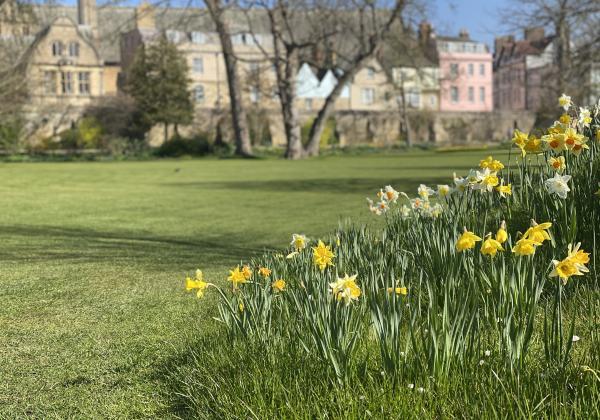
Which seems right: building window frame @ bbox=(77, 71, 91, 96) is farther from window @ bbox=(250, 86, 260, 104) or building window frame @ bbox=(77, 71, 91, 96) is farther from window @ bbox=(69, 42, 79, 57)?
window @ bbox=(250, 86, 260, 104)

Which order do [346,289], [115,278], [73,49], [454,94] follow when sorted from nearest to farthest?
[346,289], [115,278], [73,49], [454,94]

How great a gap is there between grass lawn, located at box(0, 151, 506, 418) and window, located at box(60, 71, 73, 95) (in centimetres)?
5265

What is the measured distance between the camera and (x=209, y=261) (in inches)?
298

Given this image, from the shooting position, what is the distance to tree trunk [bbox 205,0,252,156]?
36.2 m

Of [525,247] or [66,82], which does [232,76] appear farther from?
[525,247]

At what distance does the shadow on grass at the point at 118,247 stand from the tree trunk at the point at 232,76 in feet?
89.4

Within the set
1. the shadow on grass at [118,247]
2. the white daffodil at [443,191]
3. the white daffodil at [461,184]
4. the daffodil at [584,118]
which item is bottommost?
the shadow on grass at [118,247]

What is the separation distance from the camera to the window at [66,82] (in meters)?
66.6

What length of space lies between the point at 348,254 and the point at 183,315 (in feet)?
4.54

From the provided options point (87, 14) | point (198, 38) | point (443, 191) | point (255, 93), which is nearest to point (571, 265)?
point (443, 191)

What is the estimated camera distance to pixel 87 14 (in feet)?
249

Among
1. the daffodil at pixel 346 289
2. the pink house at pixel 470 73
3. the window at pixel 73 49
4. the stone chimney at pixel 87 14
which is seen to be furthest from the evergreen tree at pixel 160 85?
the daffodil at pixel 346 289

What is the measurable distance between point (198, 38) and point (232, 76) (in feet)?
122

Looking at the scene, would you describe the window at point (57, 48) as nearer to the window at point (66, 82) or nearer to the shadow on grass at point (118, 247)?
the window at point (66, 82)
